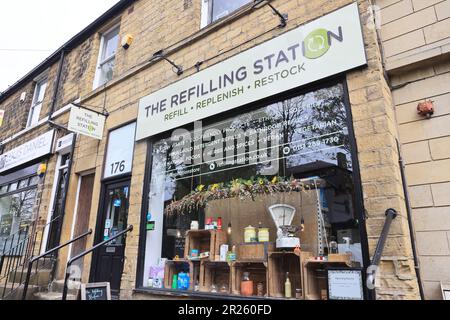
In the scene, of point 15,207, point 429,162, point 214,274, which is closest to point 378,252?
point 429,162

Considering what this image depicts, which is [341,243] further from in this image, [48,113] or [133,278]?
[48,113]

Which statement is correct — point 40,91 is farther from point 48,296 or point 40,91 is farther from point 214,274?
point 214,274

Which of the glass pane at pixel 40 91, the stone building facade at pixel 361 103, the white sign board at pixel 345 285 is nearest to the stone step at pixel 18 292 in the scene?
the stone building facade at pixel 361 103

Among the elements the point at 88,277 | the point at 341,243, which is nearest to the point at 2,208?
the point at 88,277

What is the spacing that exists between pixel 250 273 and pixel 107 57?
640cm

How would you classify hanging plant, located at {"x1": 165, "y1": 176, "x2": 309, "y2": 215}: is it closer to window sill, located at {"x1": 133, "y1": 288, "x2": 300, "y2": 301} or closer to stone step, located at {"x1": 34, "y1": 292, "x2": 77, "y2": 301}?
window sill, located at {"x1": 133, "y1": 288, "x2": 300, "y2": 301}

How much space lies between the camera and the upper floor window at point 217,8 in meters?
5.84

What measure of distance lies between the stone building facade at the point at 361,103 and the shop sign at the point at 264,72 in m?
0.13

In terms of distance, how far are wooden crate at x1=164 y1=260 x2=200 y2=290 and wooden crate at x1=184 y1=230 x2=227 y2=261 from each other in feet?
0.52

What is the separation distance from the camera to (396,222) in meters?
3.18

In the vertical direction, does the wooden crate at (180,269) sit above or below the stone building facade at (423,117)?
below

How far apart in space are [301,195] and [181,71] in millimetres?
3030

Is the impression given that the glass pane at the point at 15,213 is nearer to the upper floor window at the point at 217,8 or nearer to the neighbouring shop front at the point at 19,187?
Result: the neighbouring shop front at the point at 19,187

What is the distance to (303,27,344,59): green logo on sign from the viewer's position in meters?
4.01
